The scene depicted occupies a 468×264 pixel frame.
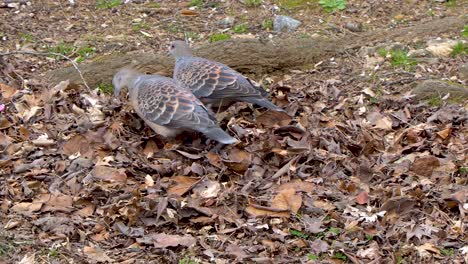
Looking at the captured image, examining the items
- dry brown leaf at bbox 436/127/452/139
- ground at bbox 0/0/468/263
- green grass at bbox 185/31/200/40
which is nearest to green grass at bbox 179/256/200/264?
ground at bbox 0/0/468/263

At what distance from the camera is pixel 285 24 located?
843 cm

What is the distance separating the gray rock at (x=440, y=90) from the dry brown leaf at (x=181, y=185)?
8.28ft

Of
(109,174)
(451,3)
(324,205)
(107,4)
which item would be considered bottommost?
(451,3)

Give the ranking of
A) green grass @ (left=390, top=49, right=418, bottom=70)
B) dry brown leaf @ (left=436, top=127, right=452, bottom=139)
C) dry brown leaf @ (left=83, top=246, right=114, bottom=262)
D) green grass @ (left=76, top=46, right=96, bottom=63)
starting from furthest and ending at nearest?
green grass @ (left=76, top=46, right=96, bottom=63)
green grass @ (left=390, top=49, right=418, bottom=70)
dry brown leaf @ (left=436, top=127, right=452, bottom=139)
dry brown leaf @ (left=83, top=246, right=114, bottom=262)

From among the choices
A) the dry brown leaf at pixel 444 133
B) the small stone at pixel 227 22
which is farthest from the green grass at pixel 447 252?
the small stone at pixel 227 22

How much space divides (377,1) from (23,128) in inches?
182

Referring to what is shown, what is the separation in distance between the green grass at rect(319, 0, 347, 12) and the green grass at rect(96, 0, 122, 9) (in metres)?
2.25

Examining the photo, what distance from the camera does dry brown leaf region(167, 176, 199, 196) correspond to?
518cm

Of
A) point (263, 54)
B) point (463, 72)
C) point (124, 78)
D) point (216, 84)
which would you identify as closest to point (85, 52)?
point (124, 78)

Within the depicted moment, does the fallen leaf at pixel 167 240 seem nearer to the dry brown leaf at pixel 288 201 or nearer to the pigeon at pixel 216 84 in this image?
the dry brown leaf at pixel 288 201

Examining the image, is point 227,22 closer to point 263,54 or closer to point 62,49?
point 263,54

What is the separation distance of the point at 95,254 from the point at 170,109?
1807 mm

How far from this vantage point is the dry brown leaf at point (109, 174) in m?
5.27

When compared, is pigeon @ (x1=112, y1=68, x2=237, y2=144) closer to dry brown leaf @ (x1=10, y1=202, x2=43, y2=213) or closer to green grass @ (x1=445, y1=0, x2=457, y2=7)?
dry brown leaf @ (x1=10, y1=202, x2=43, y2=213)
